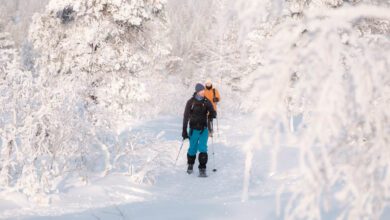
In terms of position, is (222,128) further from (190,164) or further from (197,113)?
(197,113)

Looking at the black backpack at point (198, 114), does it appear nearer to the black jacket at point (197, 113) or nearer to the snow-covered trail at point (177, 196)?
the black jacket at point (197, 113)

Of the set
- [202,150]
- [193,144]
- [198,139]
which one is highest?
[198,139]

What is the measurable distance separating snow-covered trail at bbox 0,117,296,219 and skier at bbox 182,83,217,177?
38 centimetres

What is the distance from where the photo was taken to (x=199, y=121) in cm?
1001

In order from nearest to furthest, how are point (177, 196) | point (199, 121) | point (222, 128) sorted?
point (177, 196) → point (199, 121) → point (222, 128)

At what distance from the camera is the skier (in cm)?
996

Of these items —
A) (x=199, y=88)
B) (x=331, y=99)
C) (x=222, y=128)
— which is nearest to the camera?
(x=331, y=99)

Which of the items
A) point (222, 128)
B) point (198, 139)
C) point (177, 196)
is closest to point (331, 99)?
point (177, 196)

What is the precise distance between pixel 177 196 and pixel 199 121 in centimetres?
233

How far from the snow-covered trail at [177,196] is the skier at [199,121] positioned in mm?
377

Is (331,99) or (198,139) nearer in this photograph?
(331,99)

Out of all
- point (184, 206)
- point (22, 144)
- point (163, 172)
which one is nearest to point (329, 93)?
point (184, 206)

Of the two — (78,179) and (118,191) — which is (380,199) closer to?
(118,191)

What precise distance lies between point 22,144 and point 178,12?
10400 centimetres
